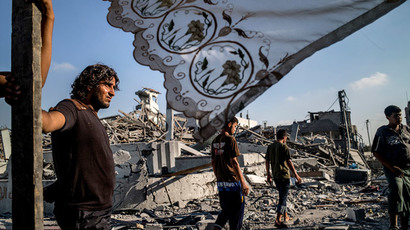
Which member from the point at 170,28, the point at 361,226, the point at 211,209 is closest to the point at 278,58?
the point at 170,28

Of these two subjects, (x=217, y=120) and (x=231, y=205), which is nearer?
(x=217, y=120)

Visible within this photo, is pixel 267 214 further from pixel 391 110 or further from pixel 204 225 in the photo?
pixel 391 110

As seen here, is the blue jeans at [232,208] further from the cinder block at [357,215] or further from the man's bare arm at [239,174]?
the cinder block at [357,215]

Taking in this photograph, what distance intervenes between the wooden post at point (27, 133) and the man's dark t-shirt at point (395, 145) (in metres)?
4.85

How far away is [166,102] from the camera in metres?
2.01

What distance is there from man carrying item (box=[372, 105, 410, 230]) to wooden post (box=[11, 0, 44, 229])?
190 inches

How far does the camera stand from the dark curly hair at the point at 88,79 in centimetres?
211

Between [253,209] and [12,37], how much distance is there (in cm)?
721

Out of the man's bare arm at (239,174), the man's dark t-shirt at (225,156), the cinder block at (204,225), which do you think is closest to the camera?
the man's bare arm at (239,174)

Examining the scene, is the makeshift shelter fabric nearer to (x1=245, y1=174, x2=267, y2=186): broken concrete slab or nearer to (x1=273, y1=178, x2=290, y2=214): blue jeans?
(x1=273, y1=178, x2=290, y2=214): blue jeans

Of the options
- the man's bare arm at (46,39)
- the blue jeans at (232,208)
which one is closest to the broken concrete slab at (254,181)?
the blue jeans at (232,208)

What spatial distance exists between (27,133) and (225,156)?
3486mm

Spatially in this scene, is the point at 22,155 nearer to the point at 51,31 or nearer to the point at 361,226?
the point at 51,31

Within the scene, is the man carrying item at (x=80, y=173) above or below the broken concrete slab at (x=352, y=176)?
above
